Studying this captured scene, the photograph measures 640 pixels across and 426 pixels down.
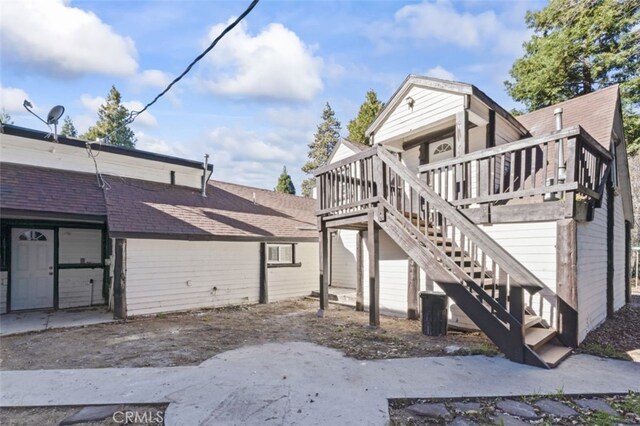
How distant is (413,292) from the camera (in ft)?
23.4

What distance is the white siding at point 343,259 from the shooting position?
11.7m

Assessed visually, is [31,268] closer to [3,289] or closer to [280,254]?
[3,289]

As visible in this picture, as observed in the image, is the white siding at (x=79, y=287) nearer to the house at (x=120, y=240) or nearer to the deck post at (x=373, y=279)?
the house at (x=120, y=240)

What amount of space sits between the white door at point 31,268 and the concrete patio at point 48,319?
1.34ft

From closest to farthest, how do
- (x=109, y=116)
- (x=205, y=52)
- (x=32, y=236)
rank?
(x=205, y=52)
(x=32, y=236)
(x=109, y=116)

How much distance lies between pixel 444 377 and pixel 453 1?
6.16 m

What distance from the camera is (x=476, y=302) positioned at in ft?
15.1

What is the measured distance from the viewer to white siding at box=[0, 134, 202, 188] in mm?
8461

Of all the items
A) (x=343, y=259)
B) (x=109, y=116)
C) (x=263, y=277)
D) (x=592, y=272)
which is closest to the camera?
(x=592, y=272)

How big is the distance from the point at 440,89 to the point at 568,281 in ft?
14.8

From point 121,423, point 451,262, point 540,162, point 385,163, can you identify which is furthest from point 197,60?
point 540,162

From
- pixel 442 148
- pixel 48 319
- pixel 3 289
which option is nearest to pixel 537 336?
pixel 442 148

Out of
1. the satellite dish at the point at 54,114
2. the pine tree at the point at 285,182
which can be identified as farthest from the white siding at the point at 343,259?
the pine tree at the point at 285,182

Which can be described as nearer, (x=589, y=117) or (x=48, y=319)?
(x=48, y=319)
